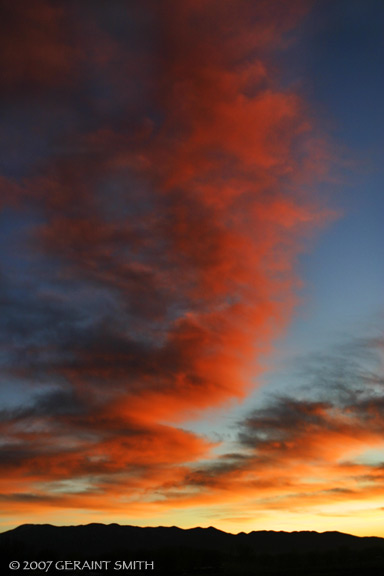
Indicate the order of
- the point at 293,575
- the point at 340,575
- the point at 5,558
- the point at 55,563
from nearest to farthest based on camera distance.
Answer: the point at 340,575 < the point at 293,575 < the point at 5,558 < the point at 55,563

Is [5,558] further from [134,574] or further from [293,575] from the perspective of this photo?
[293,575]

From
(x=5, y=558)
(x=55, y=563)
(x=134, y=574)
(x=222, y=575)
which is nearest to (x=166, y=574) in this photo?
(x=134, y=574)

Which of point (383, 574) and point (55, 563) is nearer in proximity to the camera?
point (383, 574)

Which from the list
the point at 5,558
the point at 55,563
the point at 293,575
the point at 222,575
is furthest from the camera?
the point at 55,563

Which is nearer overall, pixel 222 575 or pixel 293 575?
pixel 293 575

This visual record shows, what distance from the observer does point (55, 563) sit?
19762 centimetres

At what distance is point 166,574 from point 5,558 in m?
57.7

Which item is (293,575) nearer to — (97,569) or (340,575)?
(340,575)

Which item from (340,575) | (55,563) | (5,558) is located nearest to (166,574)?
(55,563)

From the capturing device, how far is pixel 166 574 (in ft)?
619

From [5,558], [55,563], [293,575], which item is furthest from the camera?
[55,563]

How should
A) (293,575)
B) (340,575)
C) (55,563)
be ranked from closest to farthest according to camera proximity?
1. (340,575)
2. (293,575)
3. (55,563)

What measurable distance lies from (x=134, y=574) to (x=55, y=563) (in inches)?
1335

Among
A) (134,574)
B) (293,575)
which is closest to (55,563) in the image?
(134,574)
